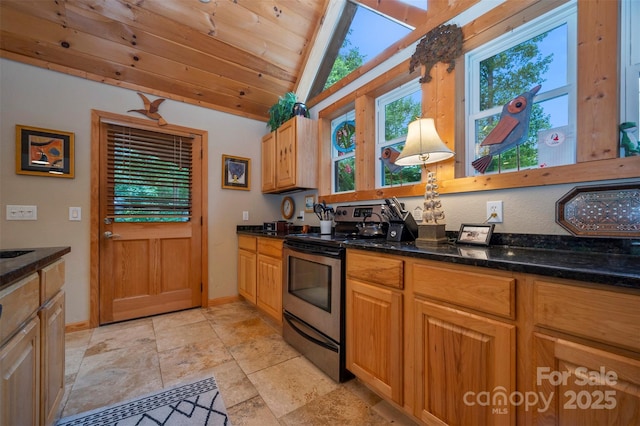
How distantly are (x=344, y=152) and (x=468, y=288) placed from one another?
212 cm

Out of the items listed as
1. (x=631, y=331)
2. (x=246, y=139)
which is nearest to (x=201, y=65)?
(x=246, y=139)

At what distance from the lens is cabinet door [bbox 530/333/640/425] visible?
688 millimetres

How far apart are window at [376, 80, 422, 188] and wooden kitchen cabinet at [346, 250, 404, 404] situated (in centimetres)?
102

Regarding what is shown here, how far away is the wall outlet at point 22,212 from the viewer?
83.4 inches

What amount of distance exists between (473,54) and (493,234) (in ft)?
4.16

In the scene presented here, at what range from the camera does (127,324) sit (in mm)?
2523

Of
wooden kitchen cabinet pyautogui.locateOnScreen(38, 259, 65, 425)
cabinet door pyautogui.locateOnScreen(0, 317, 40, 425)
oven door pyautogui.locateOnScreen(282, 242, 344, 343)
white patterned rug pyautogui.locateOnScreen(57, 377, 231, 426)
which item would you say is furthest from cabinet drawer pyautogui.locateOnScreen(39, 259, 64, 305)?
oven door pyautogui.locateOnScreen(282, 242, 344, 343)

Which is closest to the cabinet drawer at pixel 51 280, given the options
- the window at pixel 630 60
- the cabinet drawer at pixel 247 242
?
the cabinet drawer at pixel 247 242

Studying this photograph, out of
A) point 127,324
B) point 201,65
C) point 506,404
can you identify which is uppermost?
point 201,65

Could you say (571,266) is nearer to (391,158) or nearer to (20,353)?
(391,158)

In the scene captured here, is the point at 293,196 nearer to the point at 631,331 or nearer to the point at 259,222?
the point at 259,222

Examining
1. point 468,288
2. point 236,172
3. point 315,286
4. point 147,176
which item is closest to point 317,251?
point 315,286

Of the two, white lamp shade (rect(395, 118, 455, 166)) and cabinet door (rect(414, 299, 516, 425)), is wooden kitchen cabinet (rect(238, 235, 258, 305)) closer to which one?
white lamp shade (rect(395, 118, 455, 166))

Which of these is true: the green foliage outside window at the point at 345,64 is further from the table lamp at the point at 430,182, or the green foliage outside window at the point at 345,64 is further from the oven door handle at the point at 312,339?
the oven door handle at the point at 312,339
